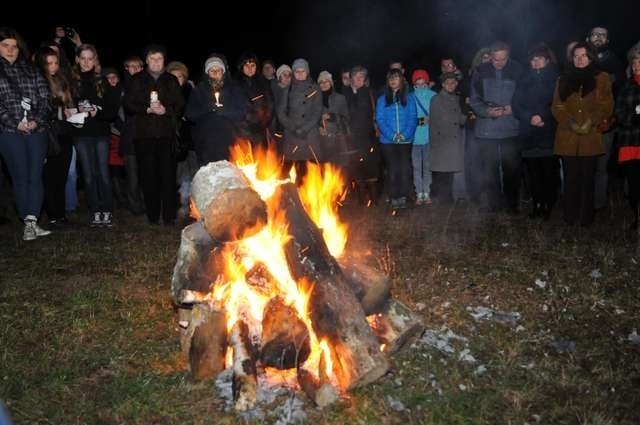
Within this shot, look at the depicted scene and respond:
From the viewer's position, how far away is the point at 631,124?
762 cm

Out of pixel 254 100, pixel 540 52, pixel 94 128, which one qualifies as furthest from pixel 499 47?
pixel 94 128

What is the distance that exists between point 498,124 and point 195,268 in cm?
623

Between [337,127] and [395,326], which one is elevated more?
[337,127]

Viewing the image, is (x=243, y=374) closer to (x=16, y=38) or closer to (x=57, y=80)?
(x=16, y=38)

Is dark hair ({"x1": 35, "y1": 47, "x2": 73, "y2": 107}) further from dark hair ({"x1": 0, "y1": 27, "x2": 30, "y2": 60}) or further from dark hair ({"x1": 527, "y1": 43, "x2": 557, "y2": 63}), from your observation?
dark hair ({"x1": 527, "y1": 43, "x2": 557, "y2": 63})

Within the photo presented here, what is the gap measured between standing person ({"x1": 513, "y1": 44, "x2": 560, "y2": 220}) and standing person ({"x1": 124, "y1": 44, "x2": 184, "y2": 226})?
202 inches

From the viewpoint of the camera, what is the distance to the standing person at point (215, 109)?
8336 millimetres

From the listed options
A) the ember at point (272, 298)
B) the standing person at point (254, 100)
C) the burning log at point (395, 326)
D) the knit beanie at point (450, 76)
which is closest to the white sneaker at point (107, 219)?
the standing person at point (254, 100)

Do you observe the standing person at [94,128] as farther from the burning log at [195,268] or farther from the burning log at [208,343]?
the burning log at [208,343]

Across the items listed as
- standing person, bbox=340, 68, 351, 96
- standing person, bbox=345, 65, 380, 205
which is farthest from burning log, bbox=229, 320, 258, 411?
standing person, bbox=340, 68, 351, 96

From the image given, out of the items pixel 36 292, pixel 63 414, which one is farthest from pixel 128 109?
pixel 63 414

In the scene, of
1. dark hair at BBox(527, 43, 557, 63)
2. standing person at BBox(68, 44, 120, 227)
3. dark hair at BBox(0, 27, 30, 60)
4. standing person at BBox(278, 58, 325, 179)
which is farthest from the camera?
standing person at BBox(278, 58, 325, 179)

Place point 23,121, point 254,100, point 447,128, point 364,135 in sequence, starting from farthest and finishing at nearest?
point 364,135 < point 447,128 < point 254,100 < point 23,121

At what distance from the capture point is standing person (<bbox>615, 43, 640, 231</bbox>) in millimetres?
7555
